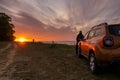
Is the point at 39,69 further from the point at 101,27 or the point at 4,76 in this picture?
the point at 101,27

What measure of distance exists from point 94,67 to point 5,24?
73264 mm

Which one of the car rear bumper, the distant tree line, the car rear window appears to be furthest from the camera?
the distant tree line

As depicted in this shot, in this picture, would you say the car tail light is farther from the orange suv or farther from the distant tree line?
the distant tree line

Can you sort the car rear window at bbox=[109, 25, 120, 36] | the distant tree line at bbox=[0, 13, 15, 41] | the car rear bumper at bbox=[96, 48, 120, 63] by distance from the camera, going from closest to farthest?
the car rear bumper at bbox=[96, 48, 120, 63]
the car rear window at bbox=[109, 25, 120, 36]
the distant tree line at bbox=[0, 13, 15, 41]

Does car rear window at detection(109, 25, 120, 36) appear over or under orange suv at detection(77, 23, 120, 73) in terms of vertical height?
over

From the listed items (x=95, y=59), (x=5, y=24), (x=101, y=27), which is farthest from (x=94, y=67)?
(x=5, y=24)

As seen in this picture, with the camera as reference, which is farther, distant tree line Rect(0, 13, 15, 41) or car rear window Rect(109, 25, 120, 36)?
distant tree line Rect(0, 13, 15, 41)

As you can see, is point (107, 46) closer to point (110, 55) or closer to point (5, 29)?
point (110, 55)

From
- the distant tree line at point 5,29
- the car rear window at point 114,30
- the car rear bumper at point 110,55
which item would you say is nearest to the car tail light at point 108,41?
the car rear bumper at point 110,55

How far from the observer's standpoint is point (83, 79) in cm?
906

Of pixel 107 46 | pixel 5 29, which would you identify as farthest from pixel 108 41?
pixel 5 29

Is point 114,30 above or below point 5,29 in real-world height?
below

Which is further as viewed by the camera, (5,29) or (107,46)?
(5,29)

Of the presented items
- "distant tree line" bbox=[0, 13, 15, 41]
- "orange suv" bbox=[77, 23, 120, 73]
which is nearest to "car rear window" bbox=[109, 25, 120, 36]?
"orange suv" bbox=[77, 23, 120, 73]
